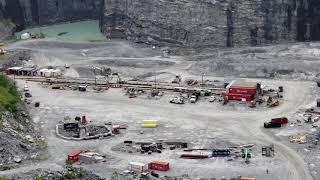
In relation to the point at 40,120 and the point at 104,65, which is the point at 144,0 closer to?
the point at 104,65

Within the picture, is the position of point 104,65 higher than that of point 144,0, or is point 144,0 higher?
point 144,0

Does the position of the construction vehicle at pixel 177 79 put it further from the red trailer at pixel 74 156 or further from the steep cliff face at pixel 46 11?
the steep cliff face at pixel 46 11

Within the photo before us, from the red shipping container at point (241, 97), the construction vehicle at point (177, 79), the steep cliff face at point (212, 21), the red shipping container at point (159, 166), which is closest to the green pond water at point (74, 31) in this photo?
the steep cliff face at point (212, 21)

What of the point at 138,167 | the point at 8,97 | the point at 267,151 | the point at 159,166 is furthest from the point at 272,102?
the point at 8,97

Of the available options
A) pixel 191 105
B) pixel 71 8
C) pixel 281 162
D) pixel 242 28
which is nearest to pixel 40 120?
pixel 191 105

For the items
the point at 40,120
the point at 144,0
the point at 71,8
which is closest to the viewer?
the point at 40,120

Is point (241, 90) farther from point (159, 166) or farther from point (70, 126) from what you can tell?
point (159, 166)
